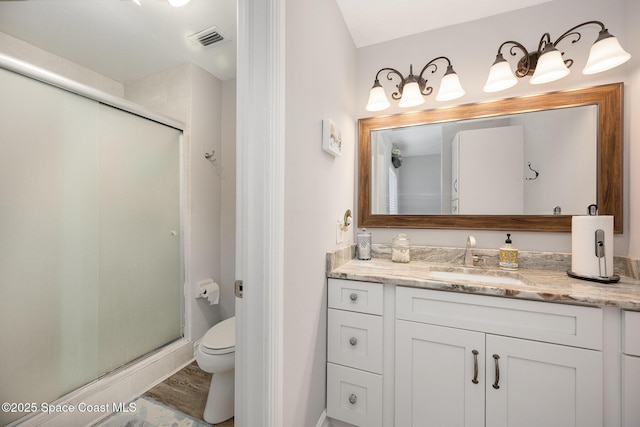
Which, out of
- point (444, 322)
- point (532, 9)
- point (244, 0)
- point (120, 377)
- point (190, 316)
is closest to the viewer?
point (244, 0)

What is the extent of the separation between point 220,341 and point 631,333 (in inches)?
71.9

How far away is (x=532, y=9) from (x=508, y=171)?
0.93m

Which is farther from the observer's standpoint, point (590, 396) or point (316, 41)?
point (316, 41)

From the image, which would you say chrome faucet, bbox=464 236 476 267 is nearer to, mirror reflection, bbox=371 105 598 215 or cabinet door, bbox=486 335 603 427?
mirror reflection, bbox=371 105 598 215

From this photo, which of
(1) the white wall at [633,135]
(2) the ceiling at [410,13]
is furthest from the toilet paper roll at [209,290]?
(1) the white wall at [633,135]

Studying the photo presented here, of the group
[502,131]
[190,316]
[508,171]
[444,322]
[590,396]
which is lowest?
[190,316]

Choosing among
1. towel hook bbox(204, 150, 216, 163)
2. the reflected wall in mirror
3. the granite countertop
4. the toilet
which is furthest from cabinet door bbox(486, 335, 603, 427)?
towel hook bbox(204, 150, 216, 163)

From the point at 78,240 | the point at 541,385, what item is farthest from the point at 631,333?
the point at 78,240

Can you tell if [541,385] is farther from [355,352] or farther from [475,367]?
[355,352]

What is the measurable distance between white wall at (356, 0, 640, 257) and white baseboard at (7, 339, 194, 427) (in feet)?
5.75

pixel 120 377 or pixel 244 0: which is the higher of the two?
pixel 244 0

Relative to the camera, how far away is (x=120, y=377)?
1.59 m

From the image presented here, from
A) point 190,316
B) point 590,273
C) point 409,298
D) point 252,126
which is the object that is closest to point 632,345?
point 590,273

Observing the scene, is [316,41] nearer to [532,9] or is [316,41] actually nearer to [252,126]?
[252,126]
